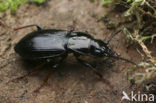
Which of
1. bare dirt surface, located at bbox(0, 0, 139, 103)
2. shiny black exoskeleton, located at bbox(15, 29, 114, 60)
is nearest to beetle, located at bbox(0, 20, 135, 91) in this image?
shiny black exoskeleton, located at bbox(15, 29, 114, 60)

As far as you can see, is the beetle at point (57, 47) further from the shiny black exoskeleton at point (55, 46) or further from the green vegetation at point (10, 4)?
Answer: the green vegetation at point (10, 4)

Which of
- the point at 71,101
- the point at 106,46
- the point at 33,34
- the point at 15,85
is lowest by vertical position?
the point at 71,101

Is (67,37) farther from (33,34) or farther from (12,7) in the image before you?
(12,7)

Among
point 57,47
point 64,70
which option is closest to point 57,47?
point 57,47

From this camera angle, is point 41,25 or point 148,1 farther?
point 41,25

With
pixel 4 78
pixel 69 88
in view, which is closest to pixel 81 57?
pixel 69 88

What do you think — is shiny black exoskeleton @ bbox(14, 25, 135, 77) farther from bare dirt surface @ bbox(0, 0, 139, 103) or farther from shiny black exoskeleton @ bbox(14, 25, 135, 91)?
bare dirt surface @ bbox(0, 0, 139, 103)

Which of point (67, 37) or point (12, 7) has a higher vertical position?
point (12, 7)
